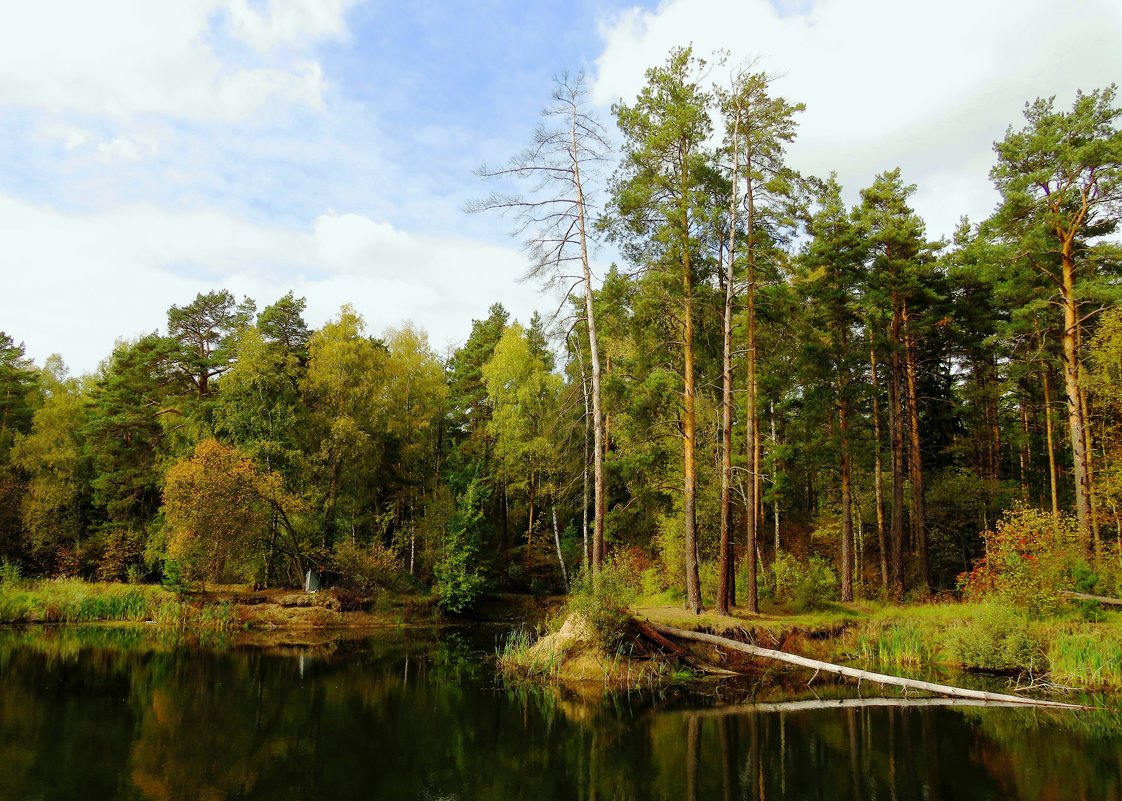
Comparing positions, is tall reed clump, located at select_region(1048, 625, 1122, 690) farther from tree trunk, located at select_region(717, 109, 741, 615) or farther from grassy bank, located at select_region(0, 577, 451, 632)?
grassy bank, located at select_region(0, 577, 451, 632)

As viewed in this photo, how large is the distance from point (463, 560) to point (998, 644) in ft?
62.9

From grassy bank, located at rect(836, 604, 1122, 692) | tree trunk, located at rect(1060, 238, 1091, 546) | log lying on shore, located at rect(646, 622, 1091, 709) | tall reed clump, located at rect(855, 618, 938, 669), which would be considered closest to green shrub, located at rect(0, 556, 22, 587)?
log lying on shore, located at rect(646, 622, 1091, 709)

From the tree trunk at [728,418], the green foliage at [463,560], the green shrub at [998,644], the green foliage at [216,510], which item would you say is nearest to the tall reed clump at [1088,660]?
the green shrub at [998,644]

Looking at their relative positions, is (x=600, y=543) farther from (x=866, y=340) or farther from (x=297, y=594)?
(x=297, y=594)

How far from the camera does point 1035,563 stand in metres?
15.6

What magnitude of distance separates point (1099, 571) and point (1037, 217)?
9.96 m

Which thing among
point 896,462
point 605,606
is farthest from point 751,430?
point 605,606

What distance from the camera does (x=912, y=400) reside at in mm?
22750

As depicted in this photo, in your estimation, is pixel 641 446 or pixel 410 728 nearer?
pixel 410 728

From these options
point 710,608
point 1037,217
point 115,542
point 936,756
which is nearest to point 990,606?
point 710,608

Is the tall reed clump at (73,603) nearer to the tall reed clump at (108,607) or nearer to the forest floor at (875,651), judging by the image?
the tall reed clump at (108,607)

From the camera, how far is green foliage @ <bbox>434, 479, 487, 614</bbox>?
28.0 m

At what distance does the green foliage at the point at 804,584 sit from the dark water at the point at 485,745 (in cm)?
706

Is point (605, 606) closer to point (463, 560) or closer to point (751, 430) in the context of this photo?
point (751, 430)
